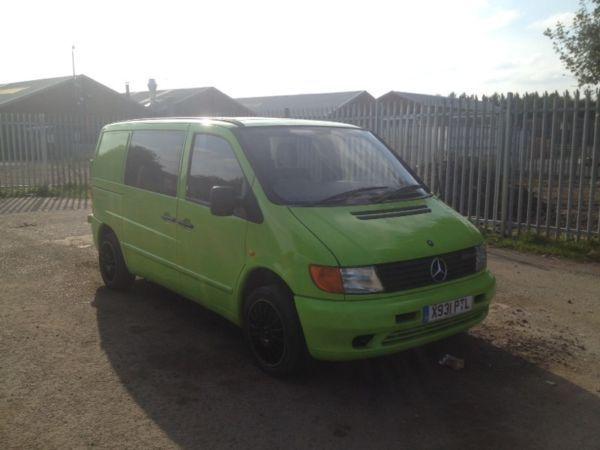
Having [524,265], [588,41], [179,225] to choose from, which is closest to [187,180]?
[179,225]

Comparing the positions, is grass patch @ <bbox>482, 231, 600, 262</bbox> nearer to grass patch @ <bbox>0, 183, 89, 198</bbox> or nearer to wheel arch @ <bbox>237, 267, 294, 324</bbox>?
wheel arch @ <bbox>237, 267, 294, 324</bbox>

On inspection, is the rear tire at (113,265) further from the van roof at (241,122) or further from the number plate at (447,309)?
the number plate at (447,309)

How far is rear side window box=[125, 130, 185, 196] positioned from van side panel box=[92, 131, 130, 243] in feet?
0.67

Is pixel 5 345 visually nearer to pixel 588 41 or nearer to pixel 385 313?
pixel 385 313

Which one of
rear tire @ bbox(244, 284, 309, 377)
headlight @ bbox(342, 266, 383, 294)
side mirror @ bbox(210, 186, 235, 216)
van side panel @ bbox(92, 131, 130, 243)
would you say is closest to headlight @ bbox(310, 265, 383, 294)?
headlight @ bbox(342, 266, 383, 294)

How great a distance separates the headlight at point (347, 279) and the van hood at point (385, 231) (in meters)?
0.06

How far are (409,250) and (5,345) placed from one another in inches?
138

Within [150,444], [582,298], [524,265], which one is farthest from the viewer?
[524,265]

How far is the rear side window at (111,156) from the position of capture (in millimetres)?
6055

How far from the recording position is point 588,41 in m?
14.6

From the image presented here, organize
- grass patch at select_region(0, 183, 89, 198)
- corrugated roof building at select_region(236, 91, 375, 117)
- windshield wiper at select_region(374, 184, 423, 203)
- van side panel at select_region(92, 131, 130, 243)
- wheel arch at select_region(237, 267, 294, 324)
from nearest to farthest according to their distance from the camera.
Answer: wheel arch at select_region(237, 267, 294, 324)
windshield wiper at select_region(374, 184, 423, 203)
van side panel at select_region(92, 131, 130, 243)
grass patch at select_region(0, 183, 89, 198)
corrugated roof building at select_region(236, 91, 375, 117)

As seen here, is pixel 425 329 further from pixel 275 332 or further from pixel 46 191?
pixel 46 191

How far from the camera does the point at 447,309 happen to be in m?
3.99

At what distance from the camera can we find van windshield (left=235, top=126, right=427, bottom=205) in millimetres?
4336
